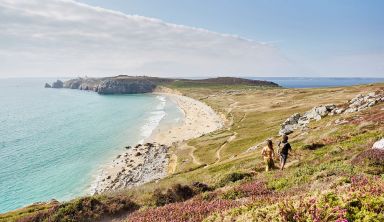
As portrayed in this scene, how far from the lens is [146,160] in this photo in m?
89.2

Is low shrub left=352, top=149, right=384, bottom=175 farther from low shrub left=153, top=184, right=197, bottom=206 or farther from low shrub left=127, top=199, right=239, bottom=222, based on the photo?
low shrub left=153, top=184, right=197, bottom=206

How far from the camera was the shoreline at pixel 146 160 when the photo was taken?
72312 mm

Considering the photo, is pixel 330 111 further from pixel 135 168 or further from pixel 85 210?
pixel 85 210

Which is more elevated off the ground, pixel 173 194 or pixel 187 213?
pixel 187 213

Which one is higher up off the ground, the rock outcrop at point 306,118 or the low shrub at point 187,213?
the low shrub at point 187,213

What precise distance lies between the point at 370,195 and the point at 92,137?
121 m

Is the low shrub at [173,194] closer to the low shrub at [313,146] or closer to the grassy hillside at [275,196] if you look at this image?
the grassy hillside at [275,196]

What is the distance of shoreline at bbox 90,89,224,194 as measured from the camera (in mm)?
72312

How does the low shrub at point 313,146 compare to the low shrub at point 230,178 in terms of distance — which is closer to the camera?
the low shrub at point 230,178

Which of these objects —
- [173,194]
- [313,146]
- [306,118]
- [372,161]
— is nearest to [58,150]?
[306,118]

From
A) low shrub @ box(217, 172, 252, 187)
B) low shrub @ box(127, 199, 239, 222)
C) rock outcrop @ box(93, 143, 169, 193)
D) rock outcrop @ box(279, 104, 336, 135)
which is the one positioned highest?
low shrub @ box(127, 199, 239, 222)

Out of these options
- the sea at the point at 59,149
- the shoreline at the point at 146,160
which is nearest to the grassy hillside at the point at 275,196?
the shoreline at the point at 146,160

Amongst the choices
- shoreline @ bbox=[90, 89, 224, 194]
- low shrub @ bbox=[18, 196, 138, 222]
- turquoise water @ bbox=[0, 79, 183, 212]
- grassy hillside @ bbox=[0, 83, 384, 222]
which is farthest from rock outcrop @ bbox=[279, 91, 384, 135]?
low shrub @ bbox=[18, 196, 138, 222]

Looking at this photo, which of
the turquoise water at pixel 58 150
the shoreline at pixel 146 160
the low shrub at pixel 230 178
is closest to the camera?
the low shrub at pixel 230 178
